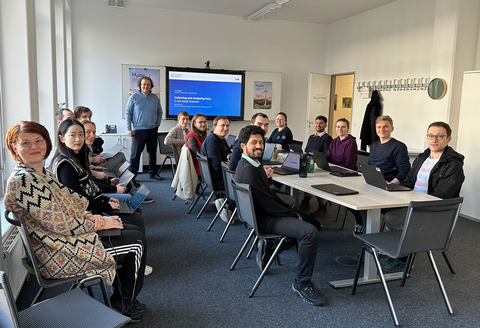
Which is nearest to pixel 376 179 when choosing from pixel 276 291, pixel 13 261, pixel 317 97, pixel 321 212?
pixel 276 291

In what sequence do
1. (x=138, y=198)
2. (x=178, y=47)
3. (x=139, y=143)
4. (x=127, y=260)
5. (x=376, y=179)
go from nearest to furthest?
1. (x=127, y=260)
2. (x=138, y=198)
3. (x=376, y=179)
4. (x=139, y=143)
5. (x=178, y=47)

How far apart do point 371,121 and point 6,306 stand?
6.98 m

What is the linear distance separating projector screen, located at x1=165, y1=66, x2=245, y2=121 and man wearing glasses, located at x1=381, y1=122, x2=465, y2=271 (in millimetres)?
5315

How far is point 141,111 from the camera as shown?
6.66m

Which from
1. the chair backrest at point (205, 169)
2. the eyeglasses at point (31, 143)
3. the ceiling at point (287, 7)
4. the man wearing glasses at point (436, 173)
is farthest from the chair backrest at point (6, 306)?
the ceiling at point (287, 7)

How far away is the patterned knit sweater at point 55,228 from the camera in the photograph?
1888 mm

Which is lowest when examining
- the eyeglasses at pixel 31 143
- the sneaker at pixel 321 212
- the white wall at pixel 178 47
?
the sneaker at pixel 321 212

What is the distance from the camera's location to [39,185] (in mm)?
1936

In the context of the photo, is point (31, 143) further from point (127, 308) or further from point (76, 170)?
point (127, 308)

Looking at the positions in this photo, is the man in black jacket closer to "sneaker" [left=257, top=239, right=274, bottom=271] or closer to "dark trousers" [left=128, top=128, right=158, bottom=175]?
"sneaker" [left=257, top=239, right=274, bottom=271]

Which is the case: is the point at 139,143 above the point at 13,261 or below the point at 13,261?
above

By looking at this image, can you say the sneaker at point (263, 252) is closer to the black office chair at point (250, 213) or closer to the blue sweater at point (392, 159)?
the black office chair at point (250, 213)

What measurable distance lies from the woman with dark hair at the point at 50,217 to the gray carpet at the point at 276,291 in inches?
24.6

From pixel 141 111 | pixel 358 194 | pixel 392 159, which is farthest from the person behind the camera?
pixel 141 111
